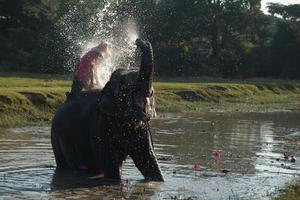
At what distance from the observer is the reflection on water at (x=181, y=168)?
11.9 metres

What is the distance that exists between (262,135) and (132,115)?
38.5 feet

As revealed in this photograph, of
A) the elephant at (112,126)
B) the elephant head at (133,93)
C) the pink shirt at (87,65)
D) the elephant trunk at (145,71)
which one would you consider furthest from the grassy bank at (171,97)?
the elephant trunk at (145,71)

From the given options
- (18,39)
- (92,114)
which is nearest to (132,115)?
(92,114)

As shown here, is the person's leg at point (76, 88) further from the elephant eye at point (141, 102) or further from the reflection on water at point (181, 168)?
the elephant eye at point (141, 102)

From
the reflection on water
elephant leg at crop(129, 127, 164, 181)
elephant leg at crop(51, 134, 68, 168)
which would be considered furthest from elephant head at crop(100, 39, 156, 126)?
elephant leg at crop(51, 134, 68, 168)

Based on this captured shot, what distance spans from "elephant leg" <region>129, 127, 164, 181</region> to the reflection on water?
207 mm

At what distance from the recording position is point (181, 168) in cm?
1470

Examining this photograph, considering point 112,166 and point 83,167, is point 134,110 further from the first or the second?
point 83,167

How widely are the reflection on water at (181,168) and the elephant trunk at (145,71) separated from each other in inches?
68.7

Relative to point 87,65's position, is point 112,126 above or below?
below

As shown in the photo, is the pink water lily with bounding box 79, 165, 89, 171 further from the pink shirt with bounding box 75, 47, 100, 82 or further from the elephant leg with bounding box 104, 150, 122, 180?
the pink shirt with bounding box 75, 47, 100, 82

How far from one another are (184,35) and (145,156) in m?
53.9

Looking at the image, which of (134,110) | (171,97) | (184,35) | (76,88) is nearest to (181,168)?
(76,88)

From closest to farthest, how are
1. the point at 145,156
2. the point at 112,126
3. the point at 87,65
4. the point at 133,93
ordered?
the point at 133,93 → the point at 112,126 → the point at 145,156 → the point at 87,65
